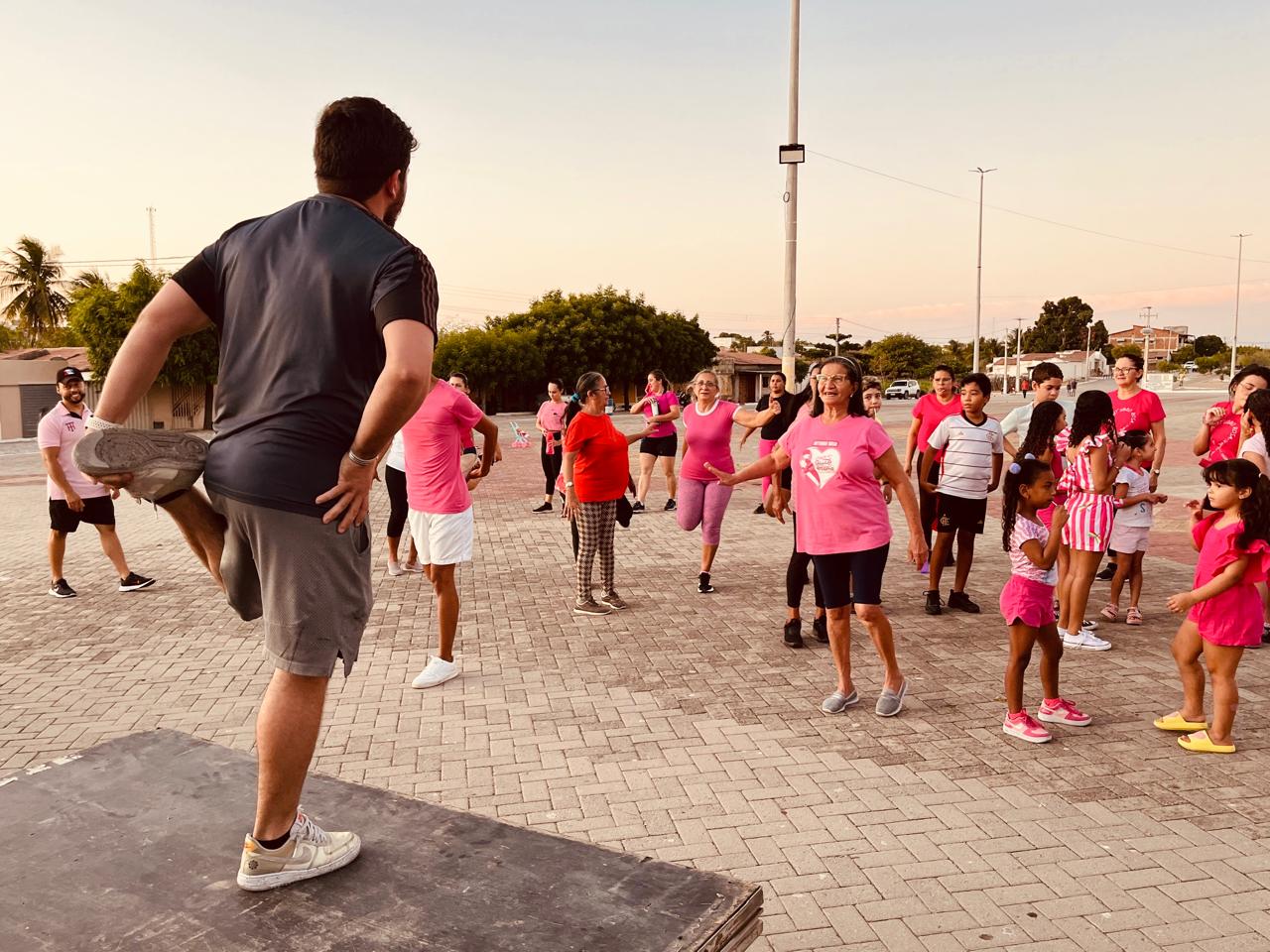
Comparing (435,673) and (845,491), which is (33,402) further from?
(845,491)

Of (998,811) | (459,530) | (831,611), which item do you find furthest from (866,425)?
(459,530)

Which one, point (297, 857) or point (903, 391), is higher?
point (297, 857)

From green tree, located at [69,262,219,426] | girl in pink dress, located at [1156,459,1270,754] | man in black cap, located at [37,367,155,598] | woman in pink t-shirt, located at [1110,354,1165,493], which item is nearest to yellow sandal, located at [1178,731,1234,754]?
girl in pink dress, located at [1156,459,1270,754]

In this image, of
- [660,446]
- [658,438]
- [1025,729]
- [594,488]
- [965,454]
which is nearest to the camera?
[1025,729]

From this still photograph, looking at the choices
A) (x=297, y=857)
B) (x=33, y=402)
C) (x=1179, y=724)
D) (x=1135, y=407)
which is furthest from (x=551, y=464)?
(x=33, y=402)

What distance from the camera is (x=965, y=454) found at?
732 centimetres

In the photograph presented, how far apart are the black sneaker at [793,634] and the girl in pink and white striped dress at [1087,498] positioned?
1.77 metres

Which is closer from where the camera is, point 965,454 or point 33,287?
point 965,454

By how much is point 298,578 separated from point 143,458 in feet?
1.51

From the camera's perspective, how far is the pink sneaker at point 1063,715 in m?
4.86

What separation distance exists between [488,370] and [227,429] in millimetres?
49251

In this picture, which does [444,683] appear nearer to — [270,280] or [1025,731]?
[1025,731]

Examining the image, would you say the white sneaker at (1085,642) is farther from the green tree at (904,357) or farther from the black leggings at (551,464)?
the green tree at (904,357)

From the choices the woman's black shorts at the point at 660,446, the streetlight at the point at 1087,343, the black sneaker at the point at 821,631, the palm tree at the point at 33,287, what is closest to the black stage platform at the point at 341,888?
the black sneaker at the point at 821,631
